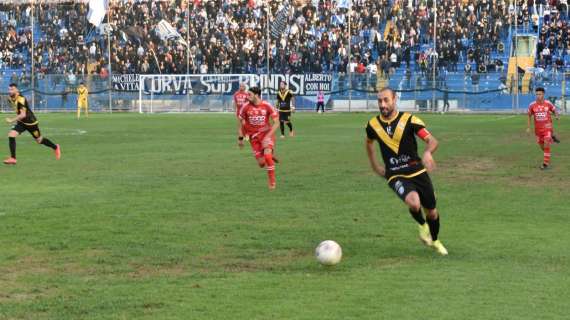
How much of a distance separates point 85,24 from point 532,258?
57997 millimetres

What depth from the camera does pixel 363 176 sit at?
20.5m

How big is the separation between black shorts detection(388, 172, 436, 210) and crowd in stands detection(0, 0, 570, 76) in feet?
148

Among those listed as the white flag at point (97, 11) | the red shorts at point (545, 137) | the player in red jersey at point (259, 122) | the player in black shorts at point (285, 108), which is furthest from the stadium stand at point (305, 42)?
the player in red jersey at point (259, 122)

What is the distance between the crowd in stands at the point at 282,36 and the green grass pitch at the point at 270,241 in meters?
33.6

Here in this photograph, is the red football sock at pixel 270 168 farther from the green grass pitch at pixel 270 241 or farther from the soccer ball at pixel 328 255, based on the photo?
the soccer ball at pixel 328 255

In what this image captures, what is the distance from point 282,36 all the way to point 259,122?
137ft

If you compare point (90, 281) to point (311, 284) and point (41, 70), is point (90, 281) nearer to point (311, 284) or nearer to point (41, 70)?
point (311, 284)

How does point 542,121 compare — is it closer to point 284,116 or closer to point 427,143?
point 427,143

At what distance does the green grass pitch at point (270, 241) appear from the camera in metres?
8.52

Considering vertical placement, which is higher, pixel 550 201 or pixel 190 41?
→ pixel 190 41

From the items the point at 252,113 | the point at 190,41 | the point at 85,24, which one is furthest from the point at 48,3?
the point at 252,113

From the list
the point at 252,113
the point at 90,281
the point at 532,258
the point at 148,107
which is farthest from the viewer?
the point at 148,107

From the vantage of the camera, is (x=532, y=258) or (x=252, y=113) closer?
(x=532, y=258)

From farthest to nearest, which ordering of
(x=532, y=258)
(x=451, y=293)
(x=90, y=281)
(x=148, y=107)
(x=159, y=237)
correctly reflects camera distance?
(x=148, y=107) → (x=159, y=237) → (x=532, y=258) → (x=90, y=281) → (x=451, y=293)
